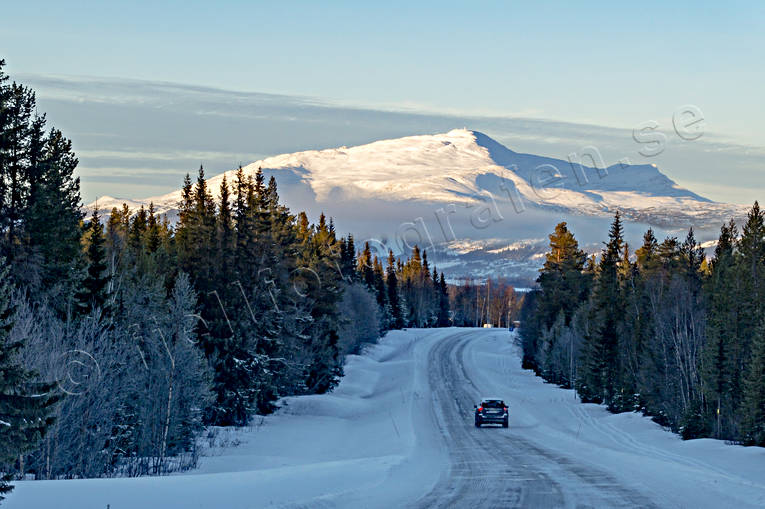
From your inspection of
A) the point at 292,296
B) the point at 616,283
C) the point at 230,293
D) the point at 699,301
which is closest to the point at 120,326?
the point at 230,293

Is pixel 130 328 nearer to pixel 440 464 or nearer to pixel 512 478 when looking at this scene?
pixel 440 464

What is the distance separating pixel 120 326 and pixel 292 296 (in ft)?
61.3

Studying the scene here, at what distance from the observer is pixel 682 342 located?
152 feet

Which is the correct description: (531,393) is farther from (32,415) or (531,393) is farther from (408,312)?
(408,312)

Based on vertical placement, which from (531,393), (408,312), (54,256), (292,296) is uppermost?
(54,256)

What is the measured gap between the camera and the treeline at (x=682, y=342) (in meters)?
36.4

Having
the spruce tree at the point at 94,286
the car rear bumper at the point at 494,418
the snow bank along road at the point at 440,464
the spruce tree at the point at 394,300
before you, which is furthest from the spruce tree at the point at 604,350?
the spruce tree at the point at 394,300

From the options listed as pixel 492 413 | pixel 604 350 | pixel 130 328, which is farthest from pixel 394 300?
pixel 130 328

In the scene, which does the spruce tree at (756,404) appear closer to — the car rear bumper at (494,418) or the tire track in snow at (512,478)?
the tire track in snow at (512,478)

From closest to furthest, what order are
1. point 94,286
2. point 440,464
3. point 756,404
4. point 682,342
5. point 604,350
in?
point 440,464 < point 756,404 < point 94,286 < point 682,342 < point 604,350

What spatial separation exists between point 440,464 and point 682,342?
85.7ft

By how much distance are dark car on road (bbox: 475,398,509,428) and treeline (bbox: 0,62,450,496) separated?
1263 centimetres

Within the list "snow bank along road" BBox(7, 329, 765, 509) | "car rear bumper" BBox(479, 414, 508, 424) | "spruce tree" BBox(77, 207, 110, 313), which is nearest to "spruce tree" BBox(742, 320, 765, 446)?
"snow bank along road" BBox(7, 329, 765, 509)

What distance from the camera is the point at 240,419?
145 feet
